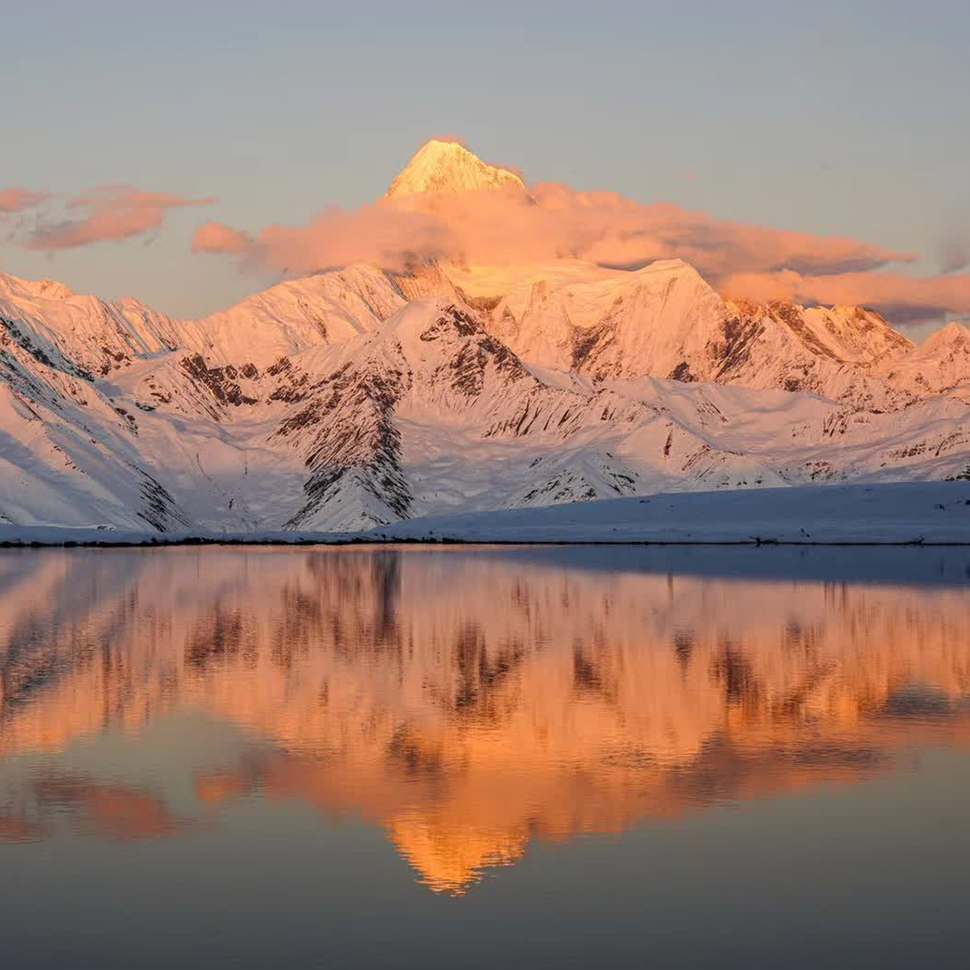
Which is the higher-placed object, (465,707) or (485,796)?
(485,796)

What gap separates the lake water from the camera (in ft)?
97.1

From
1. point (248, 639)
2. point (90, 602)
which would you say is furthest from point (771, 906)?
point (90, 602)

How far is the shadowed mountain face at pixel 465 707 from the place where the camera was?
39531 mm

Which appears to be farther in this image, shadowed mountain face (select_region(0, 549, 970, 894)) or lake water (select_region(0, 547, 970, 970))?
shadowed mountain face (select_region(0, 549, 970, 894))

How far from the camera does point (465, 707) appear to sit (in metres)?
56.0

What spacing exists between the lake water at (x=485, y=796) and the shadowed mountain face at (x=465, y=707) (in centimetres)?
17

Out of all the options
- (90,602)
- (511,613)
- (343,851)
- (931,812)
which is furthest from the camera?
(90,602)

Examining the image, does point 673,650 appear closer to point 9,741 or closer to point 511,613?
point 511,613

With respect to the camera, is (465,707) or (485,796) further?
(465,707)

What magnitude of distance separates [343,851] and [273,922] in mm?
5155

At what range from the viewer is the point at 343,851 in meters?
35.2

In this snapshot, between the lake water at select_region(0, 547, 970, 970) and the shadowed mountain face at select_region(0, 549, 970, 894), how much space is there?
17cm

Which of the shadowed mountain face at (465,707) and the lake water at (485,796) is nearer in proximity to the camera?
the lake water at (485,796)

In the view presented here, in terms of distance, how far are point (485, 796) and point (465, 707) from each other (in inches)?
607
